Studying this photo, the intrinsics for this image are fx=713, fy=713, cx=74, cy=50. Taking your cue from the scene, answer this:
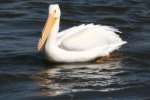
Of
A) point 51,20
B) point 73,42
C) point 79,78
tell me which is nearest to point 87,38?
point 73,42

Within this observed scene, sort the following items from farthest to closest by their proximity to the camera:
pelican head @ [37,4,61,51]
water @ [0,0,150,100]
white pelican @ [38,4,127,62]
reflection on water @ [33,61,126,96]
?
pelican head @ [37,4,61,51]
white pelican @ [38,4,127,62]
reflection on water @ [33,61,126,96]
water @ [0,0,150,100]

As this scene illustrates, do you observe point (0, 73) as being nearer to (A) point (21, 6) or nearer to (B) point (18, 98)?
(B) point (18, 98)

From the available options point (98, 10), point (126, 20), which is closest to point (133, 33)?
point (126, 20)

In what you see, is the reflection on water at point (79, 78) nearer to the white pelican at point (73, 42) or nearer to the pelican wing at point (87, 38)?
the white pelican at point (73, 42)

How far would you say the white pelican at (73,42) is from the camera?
1236 cm

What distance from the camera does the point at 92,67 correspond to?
12477 millimetres

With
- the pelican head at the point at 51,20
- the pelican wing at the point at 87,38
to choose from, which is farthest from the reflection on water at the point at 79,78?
the pelican head at the point at 51,20

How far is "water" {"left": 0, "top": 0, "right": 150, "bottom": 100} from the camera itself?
10.9 meters

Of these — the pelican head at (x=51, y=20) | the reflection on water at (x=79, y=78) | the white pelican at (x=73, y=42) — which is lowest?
the reflection on water at (x=79, y=78)

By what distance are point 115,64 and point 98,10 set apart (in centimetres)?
408

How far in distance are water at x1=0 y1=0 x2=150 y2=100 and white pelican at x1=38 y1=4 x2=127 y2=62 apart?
195 millimetres

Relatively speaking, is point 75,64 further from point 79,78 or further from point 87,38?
point 79,78

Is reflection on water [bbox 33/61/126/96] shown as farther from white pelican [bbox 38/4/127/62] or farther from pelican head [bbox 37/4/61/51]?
pelican head [bbox 37/4/61/51]

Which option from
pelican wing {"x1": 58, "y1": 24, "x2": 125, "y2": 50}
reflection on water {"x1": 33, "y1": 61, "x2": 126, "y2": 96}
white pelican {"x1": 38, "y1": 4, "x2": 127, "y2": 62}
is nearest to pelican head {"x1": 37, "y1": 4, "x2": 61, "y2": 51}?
white pelican {"x1": 38, "y1": 4, "x2": 127, "y2": 62}
